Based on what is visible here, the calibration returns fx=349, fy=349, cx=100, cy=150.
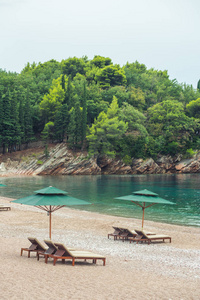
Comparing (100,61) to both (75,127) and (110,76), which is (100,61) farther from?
(75,127)

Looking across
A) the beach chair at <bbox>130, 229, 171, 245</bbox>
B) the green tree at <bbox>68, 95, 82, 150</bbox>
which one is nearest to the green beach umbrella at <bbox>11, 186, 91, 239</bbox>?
the beach chair at <bbox>130, 229, 171, 245</bbox>

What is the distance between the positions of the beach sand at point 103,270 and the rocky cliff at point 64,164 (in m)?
62.6

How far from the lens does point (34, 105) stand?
3846 inches

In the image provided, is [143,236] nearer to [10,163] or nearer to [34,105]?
[10,163]

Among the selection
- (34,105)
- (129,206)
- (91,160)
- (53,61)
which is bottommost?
(129,206)

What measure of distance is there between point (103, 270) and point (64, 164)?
246 feet

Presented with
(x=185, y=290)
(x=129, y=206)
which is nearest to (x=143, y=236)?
(x=185, y=290)

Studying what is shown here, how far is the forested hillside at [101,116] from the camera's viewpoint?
88.4 m

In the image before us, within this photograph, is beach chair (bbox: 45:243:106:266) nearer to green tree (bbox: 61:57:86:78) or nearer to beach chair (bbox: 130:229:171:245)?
beach chair (bbox: 130:229:171:245)

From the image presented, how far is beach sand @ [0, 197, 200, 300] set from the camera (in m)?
9.08

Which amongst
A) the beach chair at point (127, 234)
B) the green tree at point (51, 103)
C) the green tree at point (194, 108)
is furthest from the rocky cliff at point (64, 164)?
the beach chair at point (127, 234)

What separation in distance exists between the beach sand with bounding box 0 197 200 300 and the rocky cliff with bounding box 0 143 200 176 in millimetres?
62625

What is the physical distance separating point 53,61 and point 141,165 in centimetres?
7174

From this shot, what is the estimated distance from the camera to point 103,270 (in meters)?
12.1
